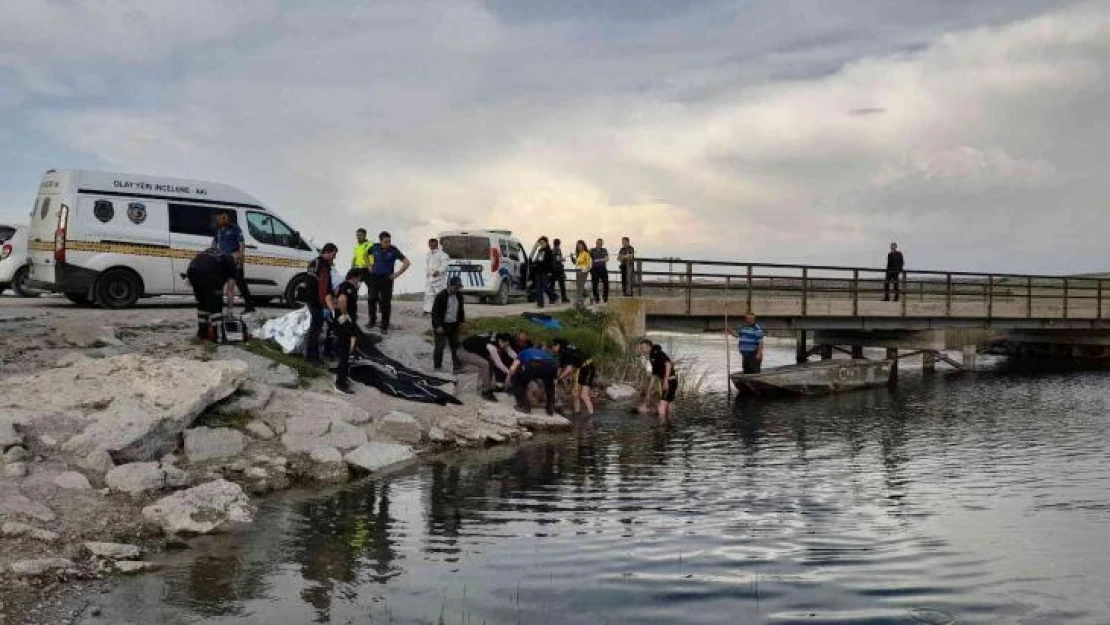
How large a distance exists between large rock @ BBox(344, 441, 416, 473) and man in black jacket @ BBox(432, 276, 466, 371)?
4271mm

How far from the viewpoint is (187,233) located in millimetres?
18578

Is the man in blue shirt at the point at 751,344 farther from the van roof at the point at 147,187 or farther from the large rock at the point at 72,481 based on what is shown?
the large rock at the point at 72,481

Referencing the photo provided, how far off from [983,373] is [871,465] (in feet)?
72.9

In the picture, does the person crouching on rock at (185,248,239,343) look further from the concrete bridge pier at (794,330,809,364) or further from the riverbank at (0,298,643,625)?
the concrete bridge pier at (794,330,809,364)

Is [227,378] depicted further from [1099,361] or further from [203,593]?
[1099,361]

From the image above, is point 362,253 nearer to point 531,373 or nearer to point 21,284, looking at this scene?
point 531,373

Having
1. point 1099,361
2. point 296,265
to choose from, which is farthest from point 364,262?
point 1099,361

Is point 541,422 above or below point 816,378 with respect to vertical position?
below

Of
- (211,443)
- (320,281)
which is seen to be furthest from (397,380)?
(211,443)

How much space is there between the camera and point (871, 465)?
13812mm

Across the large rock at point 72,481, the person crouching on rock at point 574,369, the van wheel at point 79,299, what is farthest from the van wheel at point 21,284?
the large rock at point 72,481

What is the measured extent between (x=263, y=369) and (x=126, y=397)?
3056 millimetres

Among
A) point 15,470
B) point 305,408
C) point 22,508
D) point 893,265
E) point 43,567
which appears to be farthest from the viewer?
point 893,265

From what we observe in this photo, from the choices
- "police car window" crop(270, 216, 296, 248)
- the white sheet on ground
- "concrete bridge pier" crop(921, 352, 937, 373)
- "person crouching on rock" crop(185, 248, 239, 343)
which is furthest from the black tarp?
"concrete bridge pier" crop(921, 352, 937, 373)
